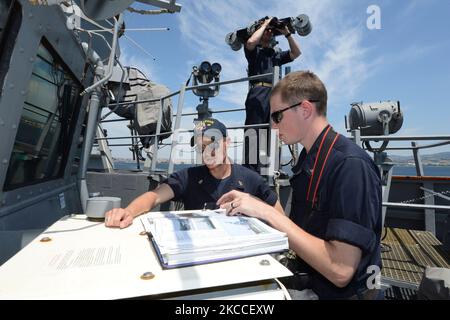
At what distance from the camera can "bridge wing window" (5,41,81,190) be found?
2.32 m

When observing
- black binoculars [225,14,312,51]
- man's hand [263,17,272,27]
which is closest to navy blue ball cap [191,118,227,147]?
man's hand [263,17,272,27]

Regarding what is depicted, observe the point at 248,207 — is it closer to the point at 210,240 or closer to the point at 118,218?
the point at 210,240

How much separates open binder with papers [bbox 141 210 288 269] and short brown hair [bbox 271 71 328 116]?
708 millimetres

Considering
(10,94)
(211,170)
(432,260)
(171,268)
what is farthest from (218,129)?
(432,260)

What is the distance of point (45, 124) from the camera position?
2838mm

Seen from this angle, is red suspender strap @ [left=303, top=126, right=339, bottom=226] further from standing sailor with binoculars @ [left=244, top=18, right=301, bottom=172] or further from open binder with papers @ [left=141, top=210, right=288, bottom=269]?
standing sailor with binoculars @ [left=244, top=18, right=301, bottom=172]

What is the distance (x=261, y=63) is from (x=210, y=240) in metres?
3.48

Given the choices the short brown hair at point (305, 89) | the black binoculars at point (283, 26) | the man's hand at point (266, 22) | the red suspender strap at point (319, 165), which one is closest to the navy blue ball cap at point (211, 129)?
the short brown hair at point (305, 89)

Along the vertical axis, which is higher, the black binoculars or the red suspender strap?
the black binoculars

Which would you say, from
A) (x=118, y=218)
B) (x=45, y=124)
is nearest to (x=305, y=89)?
(x=118, y=218)

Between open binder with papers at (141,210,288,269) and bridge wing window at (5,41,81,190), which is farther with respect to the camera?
bridge wing window at (5,41,81,190)

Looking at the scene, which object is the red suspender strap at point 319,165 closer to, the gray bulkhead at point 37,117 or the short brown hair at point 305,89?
the short brown hair at point 305,89

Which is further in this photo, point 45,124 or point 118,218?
point 45,124

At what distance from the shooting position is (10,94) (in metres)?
1.82
